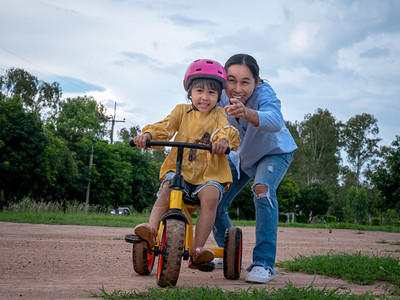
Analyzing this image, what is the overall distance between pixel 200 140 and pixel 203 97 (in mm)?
347

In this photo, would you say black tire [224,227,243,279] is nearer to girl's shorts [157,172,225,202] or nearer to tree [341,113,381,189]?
girl's shorts [157,172,225,202]

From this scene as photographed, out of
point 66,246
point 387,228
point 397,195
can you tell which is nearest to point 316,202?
point 397,195

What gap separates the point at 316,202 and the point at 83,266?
39.8 metres

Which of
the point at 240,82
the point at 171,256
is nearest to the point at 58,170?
the point at 240,82

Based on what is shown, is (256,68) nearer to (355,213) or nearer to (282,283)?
(282,283)

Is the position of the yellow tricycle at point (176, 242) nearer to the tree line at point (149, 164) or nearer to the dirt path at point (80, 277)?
the dirt path at point (80, 277)

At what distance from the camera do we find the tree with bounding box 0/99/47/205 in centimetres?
2236

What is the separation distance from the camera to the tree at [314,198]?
4144cm

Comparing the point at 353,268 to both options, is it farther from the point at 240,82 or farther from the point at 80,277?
the point at 80,277

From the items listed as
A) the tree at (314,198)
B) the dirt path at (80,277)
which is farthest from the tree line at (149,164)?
the dirt path at (80,277)

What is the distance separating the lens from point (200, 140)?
3.62m

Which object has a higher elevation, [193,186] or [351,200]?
[351,200]

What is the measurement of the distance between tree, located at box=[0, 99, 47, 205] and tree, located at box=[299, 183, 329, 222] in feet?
84.5

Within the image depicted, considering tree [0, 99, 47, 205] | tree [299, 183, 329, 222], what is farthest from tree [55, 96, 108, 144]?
tree [299, 183, 329, 222]
